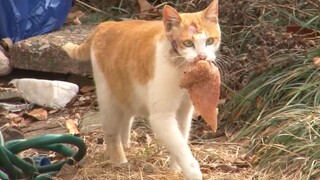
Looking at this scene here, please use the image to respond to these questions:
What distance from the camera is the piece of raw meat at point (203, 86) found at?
4.18 m

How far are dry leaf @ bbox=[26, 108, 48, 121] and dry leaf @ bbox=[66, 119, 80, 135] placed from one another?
28 centimetres

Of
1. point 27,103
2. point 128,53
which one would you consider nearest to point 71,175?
point 128,53

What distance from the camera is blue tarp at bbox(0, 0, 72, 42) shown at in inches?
280

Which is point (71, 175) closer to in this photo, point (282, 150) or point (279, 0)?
point (282, 150)

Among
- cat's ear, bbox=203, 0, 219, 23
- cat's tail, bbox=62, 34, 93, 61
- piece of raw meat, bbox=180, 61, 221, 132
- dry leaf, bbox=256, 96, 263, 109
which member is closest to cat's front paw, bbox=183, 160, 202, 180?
piece of raw meat, bbox=180, 61, 221, 132

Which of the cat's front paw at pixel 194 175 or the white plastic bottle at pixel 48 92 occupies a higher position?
the cat's front paw at pixel 194 175

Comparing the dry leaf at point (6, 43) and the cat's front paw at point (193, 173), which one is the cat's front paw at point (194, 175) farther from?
the dry leaf at point (6, 43)

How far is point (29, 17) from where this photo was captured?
7.17 meters

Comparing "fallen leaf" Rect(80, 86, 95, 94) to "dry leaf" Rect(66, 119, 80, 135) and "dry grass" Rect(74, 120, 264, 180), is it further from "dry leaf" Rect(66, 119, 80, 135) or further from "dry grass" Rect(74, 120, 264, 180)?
"dry grass" Rect(74, 120, 264, 180)

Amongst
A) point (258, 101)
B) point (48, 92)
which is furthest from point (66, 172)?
point (48, 92)

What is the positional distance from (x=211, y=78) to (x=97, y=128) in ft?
5.41

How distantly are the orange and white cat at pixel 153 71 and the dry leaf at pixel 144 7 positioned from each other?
1.84 meters

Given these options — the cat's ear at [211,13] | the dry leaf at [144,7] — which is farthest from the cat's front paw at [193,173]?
the dry leaf at [144,7]

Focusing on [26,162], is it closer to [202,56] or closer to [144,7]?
[202,56]
